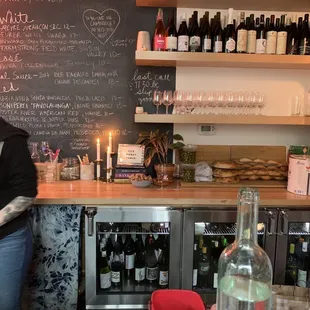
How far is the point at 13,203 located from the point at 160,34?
1618mm

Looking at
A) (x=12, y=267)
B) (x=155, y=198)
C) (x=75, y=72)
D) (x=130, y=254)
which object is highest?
(x=75, y=72)

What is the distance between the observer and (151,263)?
8.09 feet

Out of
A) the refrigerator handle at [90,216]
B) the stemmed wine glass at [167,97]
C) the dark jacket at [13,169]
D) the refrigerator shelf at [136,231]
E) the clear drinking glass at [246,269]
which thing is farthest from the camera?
the stemmed wine glass at [167,97]

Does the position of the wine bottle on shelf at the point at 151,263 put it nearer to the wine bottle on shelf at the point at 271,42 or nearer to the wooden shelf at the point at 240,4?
the wine bottle on shelf at the point at 271,42

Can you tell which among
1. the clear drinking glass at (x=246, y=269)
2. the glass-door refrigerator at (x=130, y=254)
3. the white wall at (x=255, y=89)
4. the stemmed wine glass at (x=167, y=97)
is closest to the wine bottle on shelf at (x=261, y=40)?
the white wall at (x=255, y=89)

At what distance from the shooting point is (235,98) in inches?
106

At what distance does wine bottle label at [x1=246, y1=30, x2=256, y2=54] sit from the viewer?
258 centimetres

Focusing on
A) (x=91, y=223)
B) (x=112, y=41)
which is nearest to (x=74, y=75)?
(x=112, y=41)

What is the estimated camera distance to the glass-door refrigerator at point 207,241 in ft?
7.29

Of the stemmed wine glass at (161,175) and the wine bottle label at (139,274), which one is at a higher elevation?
the stemmed wine glass at (161,175)

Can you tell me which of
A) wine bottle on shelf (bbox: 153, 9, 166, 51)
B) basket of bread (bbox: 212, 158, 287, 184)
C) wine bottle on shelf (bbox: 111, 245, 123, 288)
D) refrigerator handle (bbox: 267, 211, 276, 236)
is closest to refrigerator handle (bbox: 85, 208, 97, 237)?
wine bottle on shelf (bbox: 111, 245, 123, 288)

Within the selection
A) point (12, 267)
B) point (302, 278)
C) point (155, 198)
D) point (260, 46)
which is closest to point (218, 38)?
point (260, 46)

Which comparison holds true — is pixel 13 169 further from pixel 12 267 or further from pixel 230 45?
pixel 230 45

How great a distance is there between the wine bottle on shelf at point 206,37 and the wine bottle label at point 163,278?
1523mm
